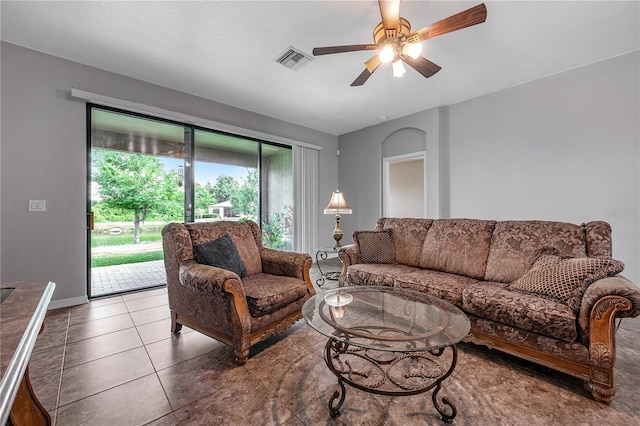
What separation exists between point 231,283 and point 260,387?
647mm

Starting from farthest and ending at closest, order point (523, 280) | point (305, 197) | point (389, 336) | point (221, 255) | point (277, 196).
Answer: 1. point (305, 197)
2. point (277, 196)
3. point (221, 255)
4. point (523, 280)
5. point (389, 336)

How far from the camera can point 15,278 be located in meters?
2.71

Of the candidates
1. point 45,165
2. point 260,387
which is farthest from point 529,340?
point 45,165

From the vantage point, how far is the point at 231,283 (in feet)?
5.93

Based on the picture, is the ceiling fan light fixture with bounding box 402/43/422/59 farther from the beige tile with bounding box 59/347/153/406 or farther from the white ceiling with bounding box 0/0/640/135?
the beige tile with bounding box 59/347/153/406

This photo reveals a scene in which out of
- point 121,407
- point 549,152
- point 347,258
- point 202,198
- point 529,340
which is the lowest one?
point 121,407

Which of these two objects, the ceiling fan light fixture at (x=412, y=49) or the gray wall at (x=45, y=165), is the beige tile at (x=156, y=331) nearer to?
the gray wall at (x=45, y=165)

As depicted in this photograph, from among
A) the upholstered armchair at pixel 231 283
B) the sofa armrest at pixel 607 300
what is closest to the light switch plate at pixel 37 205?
the upholstered armchair at pixel 231 283

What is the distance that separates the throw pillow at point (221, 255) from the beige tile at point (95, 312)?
4.67 ft

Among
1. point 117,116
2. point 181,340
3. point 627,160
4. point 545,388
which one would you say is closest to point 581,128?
point 627,160

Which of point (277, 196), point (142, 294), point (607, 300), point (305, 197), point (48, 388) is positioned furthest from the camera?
point (305, 197)

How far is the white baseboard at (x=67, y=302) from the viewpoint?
2.89m

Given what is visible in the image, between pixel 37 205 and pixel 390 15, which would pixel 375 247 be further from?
pixel 37 205

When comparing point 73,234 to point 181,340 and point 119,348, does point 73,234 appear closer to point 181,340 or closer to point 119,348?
point 119,348
